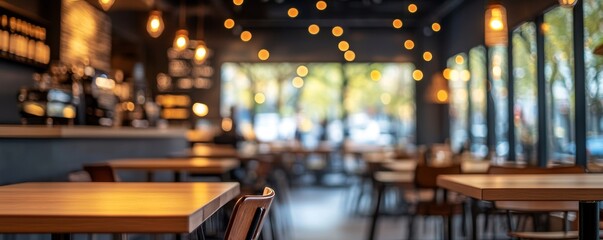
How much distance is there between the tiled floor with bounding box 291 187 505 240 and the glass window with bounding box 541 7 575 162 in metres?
1.36

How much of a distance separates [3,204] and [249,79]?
45.2ft

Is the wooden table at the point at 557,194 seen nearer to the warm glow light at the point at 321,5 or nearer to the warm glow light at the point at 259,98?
the warm glow light at the point at 321,5

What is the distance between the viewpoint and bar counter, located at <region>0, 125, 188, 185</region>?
13.3 feet

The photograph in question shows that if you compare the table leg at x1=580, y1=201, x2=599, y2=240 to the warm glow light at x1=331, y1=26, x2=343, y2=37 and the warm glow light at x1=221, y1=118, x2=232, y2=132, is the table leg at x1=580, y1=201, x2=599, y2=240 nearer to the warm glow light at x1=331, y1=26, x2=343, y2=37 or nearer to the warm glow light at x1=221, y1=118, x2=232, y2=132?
the warm glow light at x1=221, y1=118, x2=232, y2=132

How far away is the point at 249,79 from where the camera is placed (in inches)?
631

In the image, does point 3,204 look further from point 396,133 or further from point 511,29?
point 396,133

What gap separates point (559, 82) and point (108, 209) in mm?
6931

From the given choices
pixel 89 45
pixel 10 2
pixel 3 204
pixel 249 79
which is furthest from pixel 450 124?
pixel 3 204

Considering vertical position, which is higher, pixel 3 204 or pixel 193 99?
pixel 193 99

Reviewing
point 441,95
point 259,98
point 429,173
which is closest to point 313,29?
point 259,98

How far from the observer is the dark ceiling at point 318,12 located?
527 inches

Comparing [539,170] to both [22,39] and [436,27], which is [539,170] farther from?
[436,27]

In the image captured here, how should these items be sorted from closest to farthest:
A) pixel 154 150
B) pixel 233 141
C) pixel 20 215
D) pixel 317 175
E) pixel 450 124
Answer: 1. pixel 20 215
2. pixel 154 150
3. pixel 233 141
4. pixel 450 124
5. pixel 317 175

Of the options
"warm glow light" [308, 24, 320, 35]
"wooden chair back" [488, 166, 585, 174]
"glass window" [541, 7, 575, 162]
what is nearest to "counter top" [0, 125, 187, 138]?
"wooden chair back" [488, 166, 585, 174]
